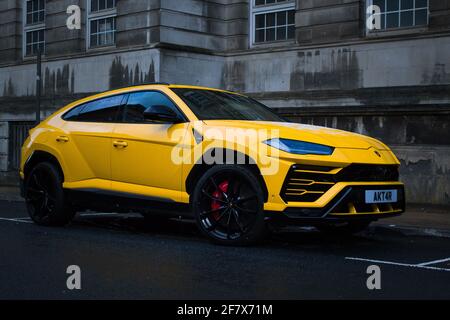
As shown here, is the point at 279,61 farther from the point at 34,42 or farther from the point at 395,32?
the point at 34,42

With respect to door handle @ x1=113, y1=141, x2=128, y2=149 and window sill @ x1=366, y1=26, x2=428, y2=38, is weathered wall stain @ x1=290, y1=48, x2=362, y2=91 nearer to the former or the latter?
window sill @ x1=366, y1=26, x2=428, y2=38

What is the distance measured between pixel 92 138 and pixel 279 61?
27.9ft

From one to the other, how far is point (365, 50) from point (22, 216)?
25.6ft

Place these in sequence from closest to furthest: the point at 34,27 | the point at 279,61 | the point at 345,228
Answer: the point at 345,228, the point at 279,61, the point at 34,27

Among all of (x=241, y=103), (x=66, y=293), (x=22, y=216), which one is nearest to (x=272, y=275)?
(x=66, y=293)

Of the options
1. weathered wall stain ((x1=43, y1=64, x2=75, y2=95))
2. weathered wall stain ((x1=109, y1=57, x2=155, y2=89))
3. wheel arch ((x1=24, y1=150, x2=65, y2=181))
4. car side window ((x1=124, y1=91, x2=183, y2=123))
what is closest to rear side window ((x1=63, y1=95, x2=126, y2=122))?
car side window ((x1=124, y1=91, x2=183, y2=123))

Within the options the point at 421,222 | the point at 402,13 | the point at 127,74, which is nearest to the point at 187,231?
the point at 421,222

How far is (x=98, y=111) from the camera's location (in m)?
8.53

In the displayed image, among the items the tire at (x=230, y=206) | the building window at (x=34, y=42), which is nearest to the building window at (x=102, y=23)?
the building window at (x=34, y=42)

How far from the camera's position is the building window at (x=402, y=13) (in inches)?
554

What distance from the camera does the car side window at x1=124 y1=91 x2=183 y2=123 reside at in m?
7.92

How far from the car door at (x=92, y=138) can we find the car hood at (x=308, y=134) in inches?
56.8

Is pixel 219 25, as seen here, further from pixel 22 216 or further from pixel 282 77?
pixel 22 216

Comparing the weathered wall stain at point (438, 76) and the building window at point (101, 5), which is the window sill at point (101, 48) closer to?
the building window at point (101, 5)
